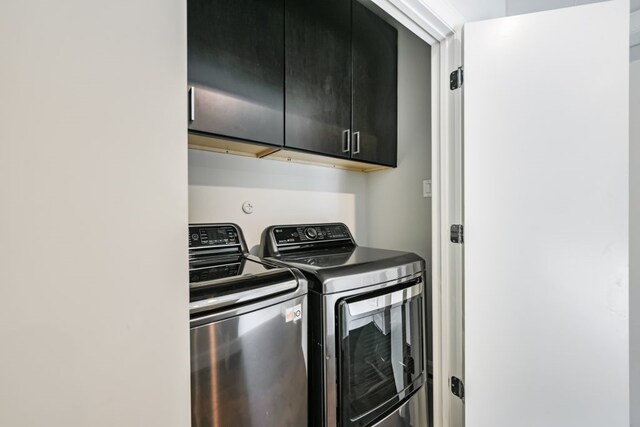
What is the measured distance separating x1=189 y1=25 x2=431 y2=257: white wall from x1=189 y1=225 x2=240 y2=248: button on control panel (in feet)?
0.42

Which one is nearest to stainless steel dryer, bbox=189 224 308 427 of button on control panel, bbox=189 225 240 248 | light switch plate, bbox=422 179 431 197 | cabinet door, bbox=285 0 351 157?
button on control panel, bbox=189 225 240 248

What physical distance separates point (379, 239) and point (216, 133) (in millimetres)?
1369

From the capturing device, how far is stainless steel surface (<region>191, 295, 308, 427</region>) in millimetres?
693

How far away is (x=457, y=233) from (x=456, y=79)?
746 millimetres

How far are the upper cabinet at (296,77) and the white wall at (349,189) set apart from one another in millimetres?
99

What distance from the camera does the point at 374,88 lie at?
5.61ft

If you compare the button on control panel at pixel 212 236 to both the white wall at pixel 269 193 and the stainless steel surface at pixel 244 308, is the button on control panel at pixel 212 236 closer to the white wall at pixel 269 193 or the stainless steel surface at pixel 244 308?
the white wall at pixel 269 193

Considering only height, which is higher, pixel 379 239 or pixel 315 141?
pixel 315 141

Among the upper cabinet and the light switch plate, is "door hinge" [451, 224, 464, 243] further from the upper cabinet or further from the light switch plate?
the upper cabinet

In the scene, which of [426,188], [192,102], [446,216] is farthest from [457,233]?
[192,102]
